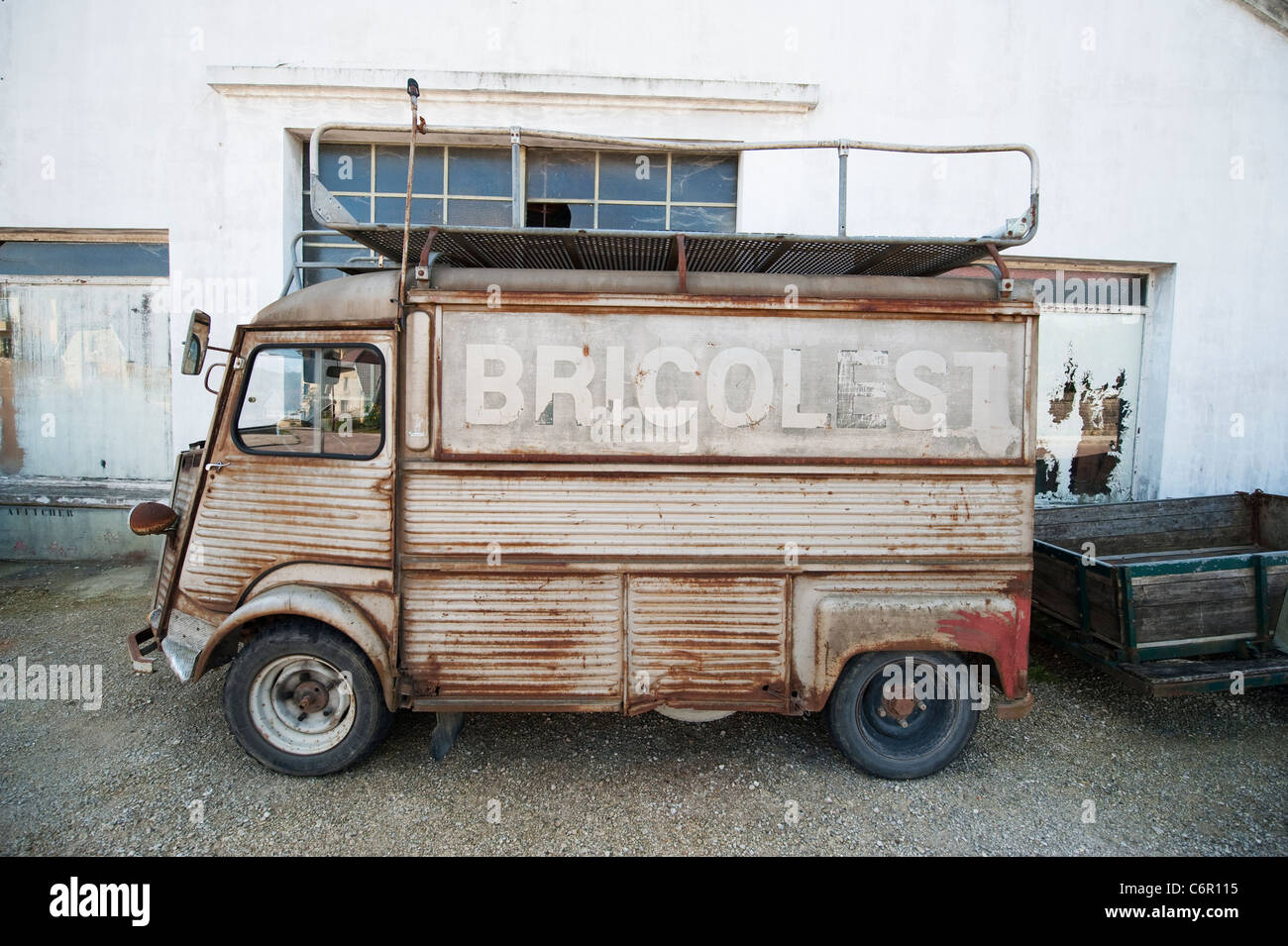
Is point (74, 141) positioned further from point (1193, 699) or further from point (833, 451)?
point (1193, 699)

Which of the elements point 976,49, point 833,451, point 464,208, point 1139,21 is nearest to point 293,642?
point 833,451

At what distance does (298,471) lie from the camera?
3160mm

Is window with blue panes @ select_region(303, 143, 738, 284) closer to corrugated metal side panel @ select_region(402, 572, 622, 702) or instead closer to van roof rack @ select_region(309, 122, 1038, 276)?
van roof rack @ select_region(309, 122, 1038, 276)

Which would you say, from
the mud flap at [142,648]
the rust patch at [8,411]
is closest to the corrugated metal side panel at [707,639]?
the mud flap at [142,648]

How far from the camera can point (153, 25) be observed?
246 inches

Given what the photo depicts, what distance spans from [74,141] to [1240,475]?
40.8ft

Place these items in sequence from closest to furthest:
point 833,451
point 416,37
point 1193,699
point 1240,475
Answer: point 833,451 → point 1193,699 → point 416,37 → point 1240,475

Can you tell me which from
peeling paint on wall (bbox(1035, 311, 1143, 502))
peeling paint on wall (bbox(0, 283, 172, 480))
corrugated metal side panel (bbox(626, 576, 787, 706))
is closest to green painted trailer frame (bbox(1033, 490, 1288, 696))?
corrugated metal side panel (bbox(626, 576, 787, 706))

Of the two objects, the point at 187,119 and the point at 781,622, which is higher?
the point at 187,119

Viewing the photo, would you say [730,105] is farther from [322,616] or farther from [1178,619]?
[322,616]

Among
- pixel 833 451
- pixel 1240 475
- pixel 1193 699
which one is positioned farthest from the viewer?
pixel 1240 475

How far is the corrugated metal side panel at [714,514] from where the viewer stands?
122 inches

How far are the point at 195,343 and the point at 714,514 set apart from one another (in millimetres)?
2779

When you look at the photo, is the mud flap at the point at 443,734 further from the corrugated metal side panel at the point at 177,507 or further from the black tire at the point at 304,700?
the corrugated metal side panel at the point at 177,507
